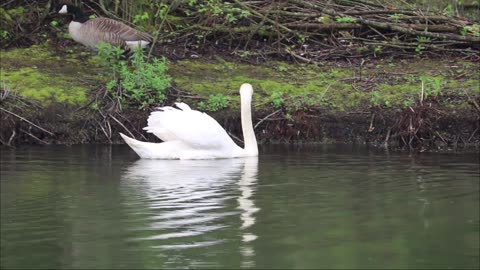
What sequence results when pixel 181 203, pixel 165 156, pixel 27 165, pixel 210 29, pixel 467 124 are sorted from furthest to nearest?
pixel 210 29
pixel 467 124
pixel 165 156
pixel 27 165
pixel 181 203

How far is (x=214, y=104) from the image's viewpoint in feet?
48.7

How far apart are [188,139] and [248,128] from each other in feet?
2.66

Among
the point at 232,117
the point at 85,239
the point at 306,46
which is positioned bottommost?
the point at 85,239

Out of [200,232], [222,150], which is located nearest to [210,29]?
[222,150]

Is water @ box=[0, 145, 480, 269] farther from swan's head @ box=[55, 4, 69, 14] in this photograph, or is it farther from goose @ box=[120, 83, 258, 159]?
swan's head @ box=[55, 4, 69, 14]

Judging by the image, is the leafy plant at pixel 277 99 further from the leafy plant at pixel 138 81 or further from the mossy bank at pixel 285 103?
the leafy plant at pixel 138 81

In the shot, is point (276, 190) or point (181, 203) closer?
point (181, 203)

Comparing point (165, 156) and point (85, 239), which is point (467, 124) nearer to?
point (165, 156)

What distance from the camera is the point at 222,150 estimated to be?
43.7 ft

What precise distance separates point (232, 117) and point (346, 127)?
1.52 metres

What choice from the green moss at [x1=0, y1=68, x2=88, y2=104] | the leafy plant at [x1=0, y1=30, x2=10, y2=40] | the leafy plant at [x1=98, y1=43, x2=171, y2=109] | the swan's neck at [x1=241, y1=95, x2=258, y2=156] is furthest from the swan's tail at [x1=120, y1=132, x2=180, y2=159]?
the leafy plant at [x1=0, y1=30, x2=10, y2=40]

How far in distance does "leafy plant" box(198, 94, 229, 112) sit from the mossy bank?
0.01m

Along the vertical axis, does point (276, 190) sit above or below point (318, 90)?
below

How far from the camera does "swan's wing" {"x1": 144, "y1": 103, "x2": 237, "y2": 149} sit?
42.9 ft
